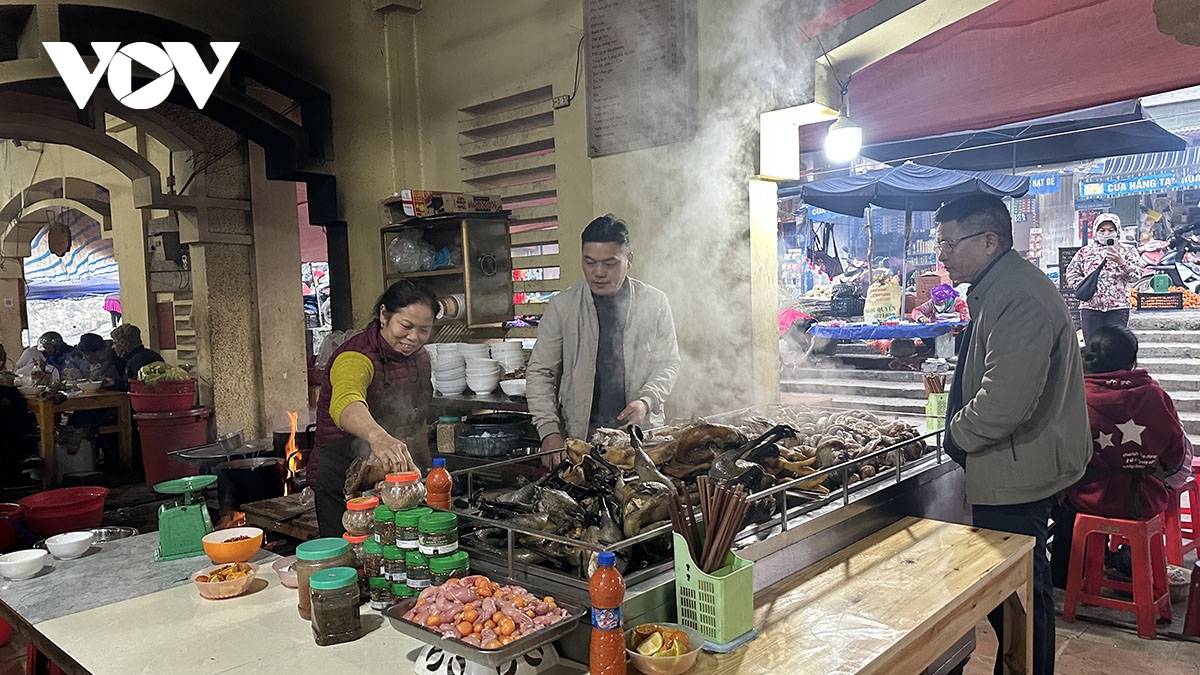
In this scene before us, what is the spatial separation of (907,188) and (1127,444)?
4.60 meters

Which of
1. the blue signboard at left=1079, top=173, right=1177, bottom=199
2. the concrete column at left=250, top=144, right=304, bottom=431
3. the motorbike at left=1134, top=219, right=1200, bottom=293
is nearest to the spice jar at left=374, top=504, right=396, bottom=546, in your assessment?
the concrete column at left=250, top=144, right=304, bottom=431

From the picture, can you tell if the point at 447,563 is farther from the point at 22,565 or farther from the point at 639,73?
the point at 639,73

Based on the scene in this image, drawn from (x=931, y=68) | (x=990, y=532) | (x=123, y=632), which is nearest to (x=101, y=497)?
(x=123, y=632)

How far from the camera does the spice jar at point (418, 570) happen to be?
192 cm

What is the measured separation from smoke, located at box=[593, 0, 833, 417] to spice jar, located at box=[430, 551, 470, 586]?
2.40 meters

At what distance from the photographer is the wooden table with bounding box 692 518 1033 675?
171 centimetres

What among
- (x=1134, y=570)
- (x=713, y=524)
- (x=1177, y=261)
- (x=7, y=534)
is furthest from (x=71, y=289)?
(x=1177, y=261)

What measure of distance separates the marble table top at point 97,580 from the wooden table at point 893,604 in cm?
170

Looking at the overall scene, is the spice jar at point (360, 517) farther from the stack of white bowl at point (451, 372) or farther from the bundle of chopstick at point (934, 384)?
the bundle of chopstick at point (934, 384)

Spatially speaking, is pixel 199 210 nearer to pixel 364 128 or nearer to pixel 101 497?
pixel 364 128

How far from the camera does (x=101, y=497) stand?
3.79m

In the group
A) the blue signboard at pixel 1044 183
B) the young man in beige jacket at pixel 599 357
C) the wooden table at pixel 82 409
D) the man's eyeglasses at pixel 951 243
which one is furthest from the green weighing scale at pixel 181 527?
the blue signboard at pixel 1044 183

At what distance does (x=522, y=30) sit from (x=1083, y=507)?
4.30 m

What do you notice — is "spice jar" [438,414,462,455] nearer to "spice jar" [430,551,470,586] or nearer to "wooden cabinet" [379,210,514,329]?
"wooden cabinet" [379,210,514,329]
